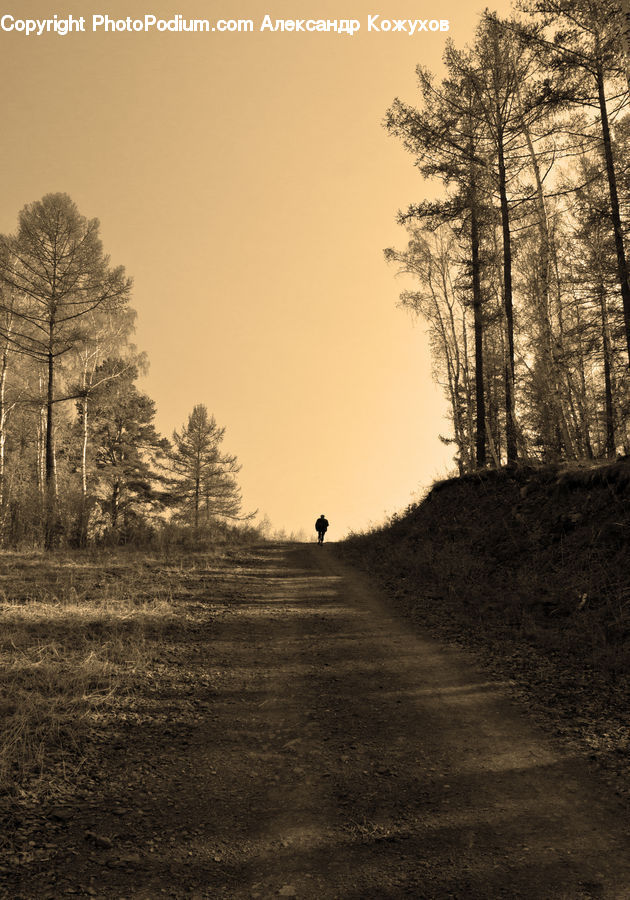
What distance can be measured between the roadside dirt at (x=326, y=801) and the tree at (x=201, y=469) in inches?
1450

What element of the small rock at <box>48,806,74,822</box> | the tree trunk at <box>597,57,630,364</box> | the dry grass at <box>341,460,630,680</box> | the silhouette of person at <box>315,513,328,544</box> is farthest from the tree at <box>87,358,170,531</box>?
the small rock at <box>48,806,74,822</box>

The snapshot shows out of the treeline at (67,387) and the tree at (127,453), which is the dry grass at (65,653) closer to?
the treeline at (67,387)

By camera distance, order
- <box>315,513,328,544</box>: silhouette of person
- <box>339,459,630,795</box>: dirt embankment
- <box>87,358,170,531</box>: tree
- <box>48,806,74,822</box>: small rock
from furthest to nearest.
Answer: <box>87,358,170,531</box>: tree < <box>315,513,328,544</box>: silhouette of person < <box>339,459,630,795</box>: dirt embankment < <box>48,806,74,822</box>: small rock

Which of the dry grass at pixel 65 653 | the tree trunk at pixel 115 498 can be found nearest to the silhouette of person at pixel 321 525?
the dry grass at pixel 65 653

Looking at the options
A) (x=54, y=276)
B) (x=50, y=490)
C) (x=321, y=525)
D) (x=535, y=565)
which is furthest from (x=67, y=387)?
(x=535, y=565)

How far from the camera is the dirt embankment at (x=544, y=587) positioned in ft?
16.0

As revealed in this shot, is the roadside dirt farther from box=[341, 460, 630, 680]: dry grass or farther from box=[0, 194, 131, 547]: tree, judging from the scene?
box=[0, 194, 131, 547]: tree

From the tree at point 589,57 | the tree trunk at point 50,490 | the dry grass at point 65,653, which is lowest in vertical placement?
the dry grass at point 65,653

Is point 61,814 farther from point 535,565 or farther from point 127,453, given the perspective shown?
point 127,453

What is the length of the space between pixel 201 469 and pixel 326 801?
40.3 m

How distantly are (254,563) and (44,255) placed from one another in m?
13.4

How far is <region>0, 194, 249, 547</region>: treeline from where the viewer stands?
1789 centimetres

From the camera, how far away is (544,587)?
319 inches

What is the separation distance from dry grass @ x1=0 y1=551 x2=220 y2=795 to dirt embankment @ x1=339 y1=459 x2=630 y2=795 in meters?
4.09
